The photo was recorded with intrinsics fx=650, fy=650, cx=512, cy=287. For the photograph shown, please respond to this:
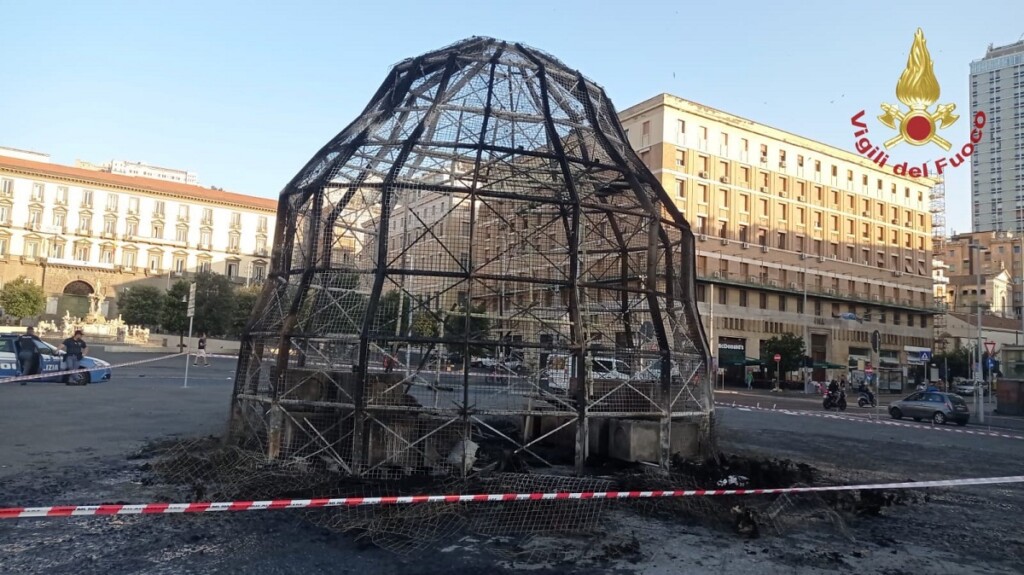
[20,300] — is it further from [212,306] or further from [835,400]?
[835,400]

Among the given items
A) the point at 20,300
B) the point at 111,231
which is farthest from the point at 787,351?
the point at 111,231

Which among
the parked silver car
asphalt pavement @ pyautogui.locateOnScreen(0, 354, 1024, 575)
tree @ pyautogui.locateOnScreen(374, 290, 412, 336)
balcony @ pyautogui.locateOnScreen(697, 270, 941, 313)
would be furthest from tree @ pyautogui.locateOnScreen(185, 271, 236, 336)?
the parked silver car

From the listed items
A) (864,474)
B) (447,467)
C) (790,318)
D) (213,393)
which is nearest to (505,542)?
(447,467)

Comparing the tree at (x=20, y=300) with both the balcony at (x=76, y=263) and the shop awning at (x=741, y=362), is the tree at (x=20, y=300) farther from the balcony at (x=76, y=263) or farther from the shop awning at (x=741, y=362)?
the shop awning at (x=741, y=362)

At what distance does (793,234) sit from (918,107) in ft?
91.0

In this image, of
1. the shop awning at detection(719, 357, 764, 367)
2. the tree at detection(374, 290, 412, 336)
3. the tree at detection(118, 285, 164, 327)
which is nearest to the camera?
the tree at detection(374, 290, 412, 336)

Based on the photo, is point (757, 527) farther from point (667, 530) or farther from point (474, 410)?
point (474, 410)

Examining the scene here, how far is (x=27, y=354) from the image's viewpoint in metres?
20.8

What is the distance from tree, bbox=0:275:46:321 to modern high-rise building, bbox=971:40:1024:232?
369ft

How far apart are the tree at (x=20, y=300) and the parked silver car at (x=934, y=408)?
6656cm

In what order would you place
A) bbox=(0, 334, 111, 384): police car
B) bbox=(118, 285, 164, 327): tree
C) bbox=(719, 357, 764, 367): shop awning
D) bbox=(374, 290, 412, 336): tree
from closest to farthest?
bbox=(374, 290, 412, 336): tree, bbox=(0, 334, 111, 384): police car, bbox=(719, 357, 764, 367): shop awning, bbox=(118, 285, 164, 327): tree

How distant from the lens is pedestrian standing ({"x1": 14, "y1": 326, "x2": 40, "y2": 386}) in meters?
A: 20.6

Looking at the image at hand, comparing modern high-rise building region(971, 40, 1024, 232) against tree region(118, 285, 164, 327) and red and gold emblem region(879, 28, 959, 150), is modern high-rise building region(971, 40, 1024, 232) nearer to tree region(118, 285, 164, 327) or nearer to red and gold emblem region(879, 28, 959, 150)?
red and gold emblem region(879, 28, 959, 150)

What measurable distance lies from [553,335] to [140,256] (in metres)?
76.9
